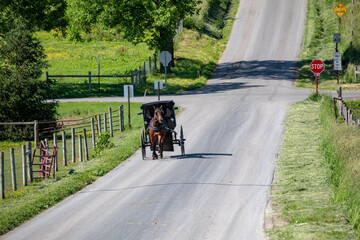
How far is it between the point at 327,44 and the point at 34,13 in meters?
27.5

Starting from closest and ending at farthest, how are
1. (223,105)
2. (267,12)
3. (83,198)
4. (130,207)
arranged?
(130,207) → (83,198) → (223,105) → (267,12)

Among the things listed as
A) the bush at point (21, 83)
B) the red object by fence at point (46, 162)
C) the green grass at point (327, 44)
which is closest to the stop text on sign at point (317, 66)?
the green grass at point (327, 44)

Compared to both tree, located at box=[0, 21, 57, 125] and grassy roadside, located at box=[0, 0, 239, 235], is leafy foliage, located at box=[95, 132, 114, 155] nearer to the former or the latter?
grassy roadside, located at box=[0, 0, 239, 235]

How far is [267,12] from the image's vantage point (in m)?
67.1

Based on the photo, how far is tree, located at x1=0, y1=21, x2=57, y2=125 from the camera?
3250 centimetres

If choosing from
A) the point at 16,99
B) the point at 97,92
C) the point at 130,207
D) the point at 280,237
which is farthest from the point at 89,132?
the point at 280,237

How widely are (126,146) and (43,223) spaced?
11.6 meters

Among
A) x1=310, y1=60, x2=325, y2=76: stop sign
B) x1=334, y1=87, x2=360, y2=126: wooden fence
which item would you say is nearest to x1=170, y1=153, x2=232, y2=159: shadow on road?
x1=334, y1=87, x2=360, y2=126: wooden fence

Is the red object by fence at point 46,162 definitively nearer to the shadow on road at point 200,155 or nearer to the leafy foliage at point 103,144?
the leafy foliage at point 103,144

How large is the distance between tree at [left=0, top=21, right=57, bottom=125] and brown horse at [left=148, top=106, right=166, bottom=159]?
13.4 metres

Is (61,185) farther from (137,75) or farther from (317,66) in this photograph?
(137,75)

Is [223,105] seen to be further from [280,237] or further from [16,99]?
[280,237]

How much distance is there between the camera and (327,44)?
55594 millimetres

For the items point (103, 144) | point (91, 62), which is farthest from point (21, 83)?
point (91, 62)
